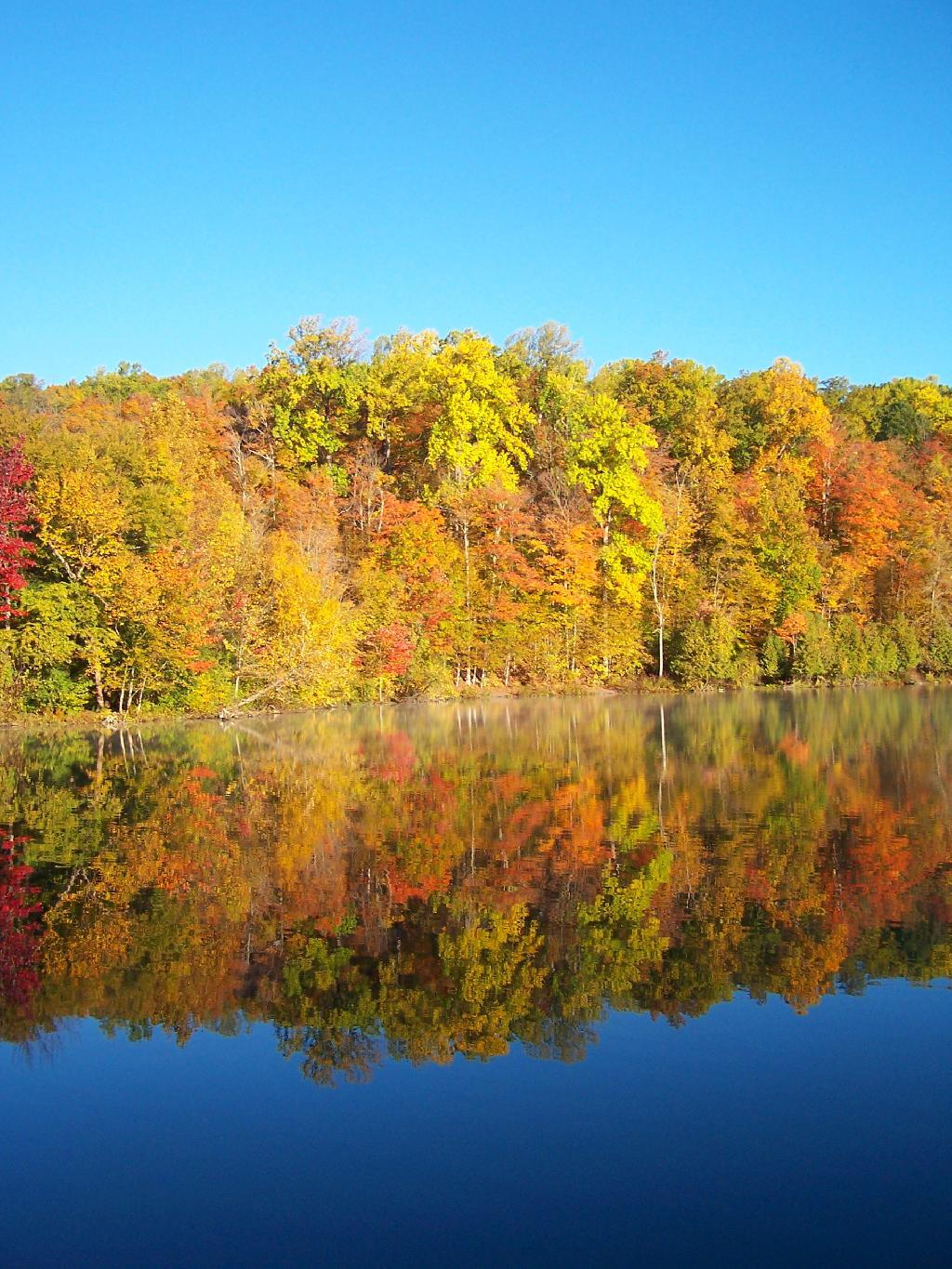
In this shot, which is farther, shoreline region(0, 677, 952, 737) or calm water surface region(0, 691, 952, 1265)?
shoreline region(0, 677, 952, 737)

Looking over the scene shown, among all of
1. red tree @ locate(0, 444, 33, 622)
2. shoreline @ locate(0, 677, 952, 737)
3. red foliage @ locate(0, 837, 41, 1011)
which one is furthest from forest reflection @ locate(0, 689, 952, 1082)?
shoreline @ locate(0, 677, 952, 737)

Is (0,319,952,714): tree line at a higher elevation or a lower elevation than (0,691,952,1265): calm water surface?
higher

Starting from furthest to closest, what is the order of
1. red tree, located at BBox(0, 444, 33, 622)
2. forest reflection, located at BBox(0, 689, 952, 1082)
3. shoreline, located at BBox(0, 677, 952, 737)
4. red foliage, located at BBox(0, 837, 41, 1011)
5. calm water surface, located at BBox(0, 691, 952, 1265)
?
shoreline, located at BBox(0, 677, 952, 737) → red tree, located at BBox(0, 444, 33, 622) → red foliage, located at BBox(0, 837, 41, 1011) → forest reflection, located at BBox(0, 689, 952, 1082) → calm water surface, located at BBox(0, 691, 952, 1265)

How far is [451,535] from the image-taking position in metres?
50.2

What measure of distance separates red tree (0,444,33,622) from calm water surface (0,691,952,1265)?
18.6m

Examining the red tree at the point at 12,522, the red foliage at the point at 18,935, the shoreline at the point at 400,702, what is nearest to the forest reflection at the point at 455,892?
the red foliage at the point at 18,935

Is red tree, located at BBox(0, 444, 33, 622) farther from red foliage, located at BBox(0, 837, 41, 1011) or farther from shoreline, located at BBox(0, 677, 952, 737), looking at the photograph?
red foliage, located at BBox(0, 837, 41, 1011)

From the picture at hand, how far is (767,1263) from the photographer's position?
5027 millimetres

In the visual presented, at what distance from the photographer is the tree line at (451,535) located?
3550cm

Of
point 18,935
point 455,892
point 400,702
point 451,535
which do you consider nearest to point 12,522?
point 400,702

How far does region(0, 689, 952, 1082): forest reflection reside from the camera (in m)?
8.45

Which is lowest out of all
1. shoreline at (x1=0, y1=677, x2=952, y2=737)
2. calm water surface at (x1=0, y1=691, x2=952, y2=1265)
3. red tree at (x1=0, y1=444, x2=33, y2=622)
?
calm water surface at (x1=0, y1=691, x2=952, y2=1265)

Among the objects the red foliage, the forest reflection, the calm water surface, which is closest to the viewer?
the calm water surface

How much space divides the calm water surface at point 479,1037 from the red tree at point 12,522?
18580 millimetres
